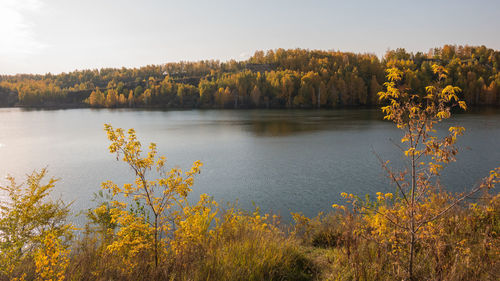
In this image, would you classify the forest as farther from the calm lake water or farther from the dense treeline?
the dense treeline

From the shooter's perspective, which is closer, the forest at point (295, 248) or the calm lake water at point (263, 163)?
the forest at point (295, 248)

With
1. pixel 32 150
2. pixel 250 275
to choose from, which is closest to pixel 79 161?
pixel 32 150

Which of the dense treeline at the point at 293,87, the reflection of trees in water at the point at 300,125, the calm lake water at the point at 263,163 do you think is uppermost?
the dense treeline at the point at 293,87

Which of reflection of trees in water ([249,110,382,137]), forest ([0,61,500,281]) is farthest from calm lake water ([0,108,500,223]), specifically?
forest ([0,61,500,281])

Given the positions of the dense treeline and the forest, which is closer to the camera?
the forest

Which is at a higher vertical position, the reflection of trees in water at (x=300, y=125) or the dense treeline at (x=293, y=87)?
the dense treeline at (x=293, y=87)

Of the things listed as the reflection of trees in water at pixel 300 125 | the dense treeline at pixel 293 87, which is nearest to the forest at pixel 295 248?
the reflection of trees in water at pixel 300 125

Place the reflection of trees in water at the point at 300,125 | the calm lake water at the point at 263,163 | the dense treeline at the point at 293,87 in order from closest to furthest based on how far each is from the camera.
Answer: the calm lake water at the point at 263,163
the reflection of trees in water at the point at 300,125
the dense treeline at the point at 293,87

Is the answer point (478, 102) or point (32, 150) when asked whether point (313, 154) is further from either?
point (478, 102)

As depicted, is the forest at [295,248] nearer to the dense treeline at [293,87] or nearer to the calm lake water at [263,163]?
the calm lake water at [263,163]

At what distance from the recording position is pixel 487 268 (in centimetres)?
421

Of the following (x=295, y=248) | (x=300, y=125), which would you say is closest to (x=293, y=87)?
(x=300, y=125)

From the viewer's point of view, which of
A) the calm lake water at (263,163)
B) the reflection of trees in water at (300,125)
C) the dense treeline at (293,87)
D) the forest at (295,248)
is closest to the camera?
the forest at (295,248)

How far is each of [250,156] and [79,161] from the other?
1250 centimetres
